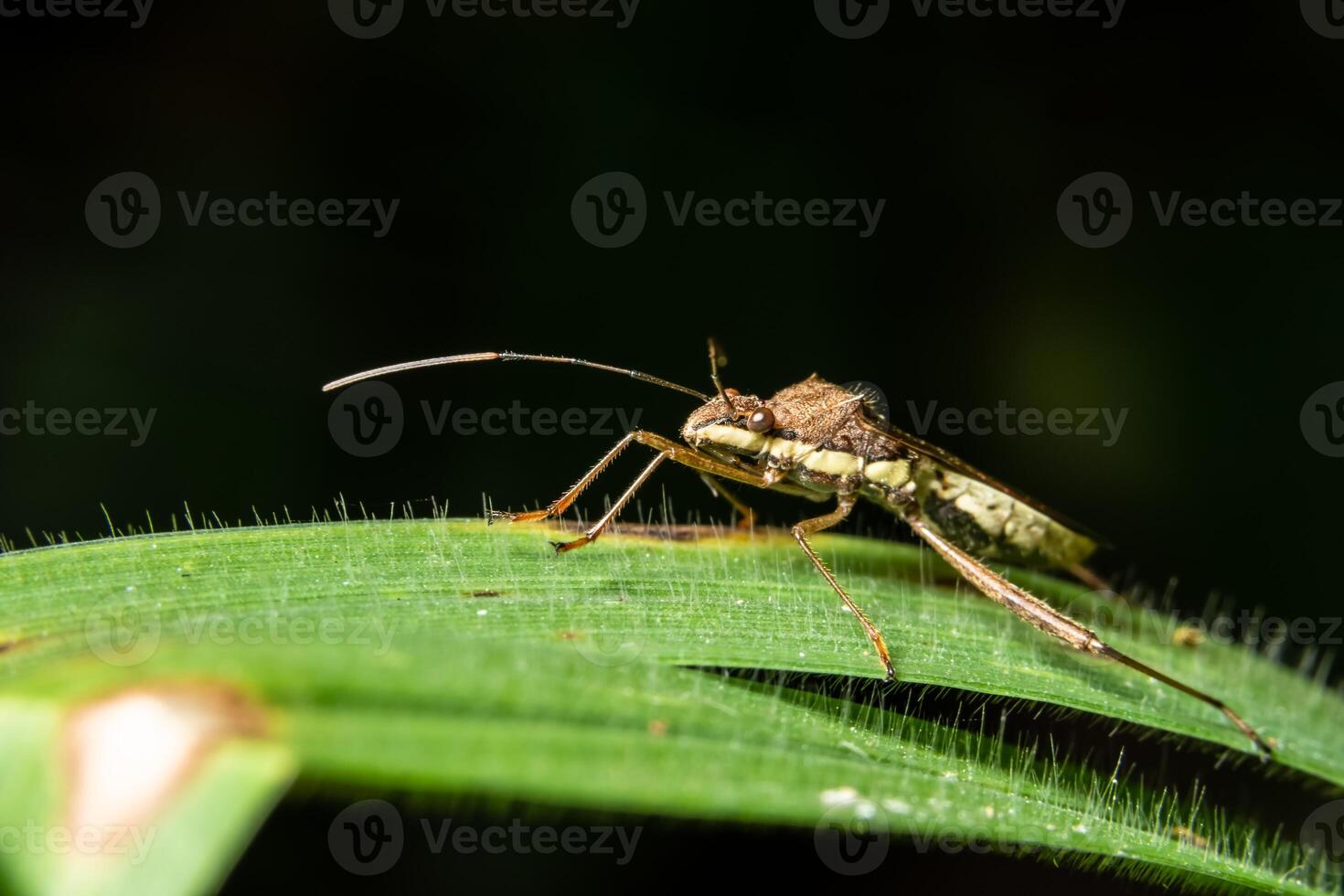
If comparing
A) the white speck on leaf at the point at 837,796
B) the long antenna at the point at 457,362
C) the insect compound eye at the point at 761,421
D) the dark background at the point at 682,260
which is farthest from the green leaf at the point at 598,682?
the dark background at the point at 682,260

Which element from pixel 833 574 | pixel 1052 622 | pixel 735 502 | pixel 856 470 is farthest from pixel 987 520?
pixel 833 574

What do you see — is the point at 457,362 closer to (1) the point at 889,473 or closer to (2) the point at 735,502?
(2) the point at 735,502

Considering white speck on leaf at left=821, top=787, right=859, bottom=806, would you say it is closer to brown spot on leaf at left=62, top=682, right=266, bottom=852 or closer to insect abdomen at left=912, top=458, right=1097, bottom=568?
brown spot on leaf at left=62, top=682, right=266, bottom=852

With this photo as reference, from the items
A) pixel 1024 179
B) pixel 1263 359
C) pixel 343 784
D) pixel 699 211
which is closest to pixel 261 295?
pixel 699 211

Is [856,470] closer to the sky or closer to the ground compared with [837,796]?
closer to the sky

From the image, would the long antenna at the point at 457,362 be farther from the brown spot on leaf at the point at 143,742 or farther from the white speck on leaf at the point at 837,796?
the white speck on leaf at the point at 837,796

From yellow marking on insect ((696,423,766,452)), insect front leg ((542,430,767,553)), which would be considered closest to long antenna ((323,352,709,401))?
yellow marking on insect ((696,423,766,452))

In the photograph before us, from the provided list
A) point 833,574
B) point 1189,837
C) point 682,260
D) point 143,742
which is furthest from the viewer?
point 682,260
